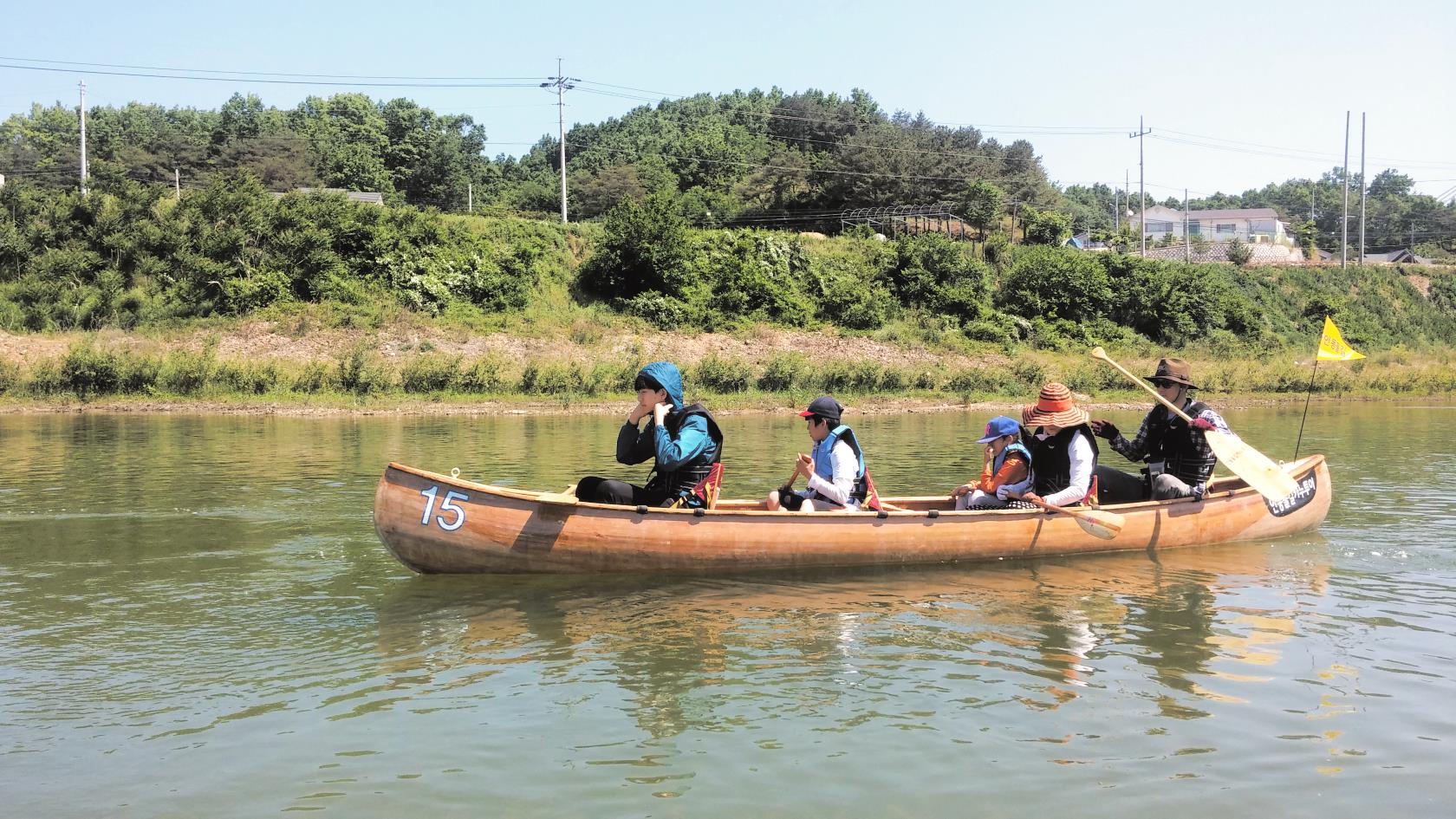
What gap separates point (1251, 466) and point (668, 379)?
242 inches

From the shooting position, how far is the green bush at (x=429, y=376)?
28.4 meters

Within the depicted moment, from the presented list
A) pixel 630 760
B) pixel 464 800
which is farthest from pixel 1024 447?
pixel 464 800

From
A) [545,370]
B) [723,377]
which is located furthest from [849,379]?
[545,370]

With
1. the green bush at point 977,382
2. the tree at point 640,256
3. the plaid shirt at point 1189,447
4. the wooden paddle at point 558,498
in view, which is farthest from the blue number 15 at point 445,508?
the tree at point 640,256

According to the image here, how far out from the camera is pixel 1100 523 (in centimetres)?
1028

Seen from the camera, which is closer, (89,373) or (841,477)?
(841,477)

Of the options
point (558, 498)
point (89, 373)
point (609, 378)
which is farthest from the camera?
point (609, 378)

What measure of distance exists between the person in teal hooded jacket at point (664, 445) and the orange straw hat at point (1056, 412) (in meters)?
3.05

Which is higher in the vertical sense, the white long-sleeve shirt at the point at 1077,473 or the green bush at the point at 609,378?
the green bush at the point at 609,378

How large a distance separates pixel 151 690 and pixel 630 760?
3110 mm

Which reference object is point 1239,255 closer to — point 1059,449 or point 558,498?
point 1059,449

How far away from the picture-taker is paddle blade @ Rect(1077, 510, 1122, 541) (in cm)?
1027

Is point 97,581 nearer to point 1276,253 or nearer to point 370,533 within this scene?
point 370,533

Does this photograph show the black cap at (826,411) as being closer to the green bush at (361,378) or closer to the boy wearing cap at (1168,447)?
the boy wearing cap at (1168,447)
